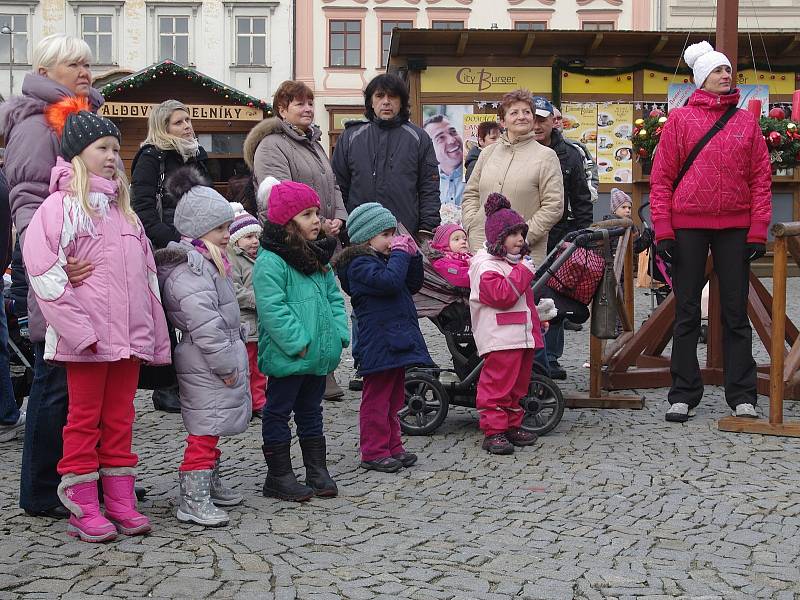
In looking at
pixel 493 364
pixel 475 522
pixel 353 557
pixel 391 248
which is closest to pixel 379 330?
pixel 391 248

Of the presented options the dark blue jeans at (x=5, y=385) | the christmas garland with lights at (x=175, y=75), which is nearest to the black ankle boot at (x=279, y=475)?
the dark blue jeans at (x=5, y=385)

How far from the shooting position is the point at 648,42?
65.4ft

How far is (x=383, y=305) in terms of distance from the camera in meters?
6.30

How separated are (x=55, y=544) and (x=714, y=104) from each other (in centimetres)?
472

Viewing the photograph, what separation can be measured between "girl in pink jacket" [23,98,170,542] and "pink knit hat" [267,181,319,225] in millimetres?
737

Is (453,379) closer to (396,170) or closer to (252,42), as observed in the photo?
(396,170)

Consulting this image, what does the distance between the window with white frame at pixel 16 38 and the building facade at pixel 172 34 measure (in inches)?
1.3

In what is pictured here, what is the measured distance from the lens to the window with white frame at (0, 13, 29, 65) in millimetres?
41406

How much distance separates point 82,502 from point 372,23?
37132mm

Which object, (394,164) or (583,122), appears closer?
(394,164)

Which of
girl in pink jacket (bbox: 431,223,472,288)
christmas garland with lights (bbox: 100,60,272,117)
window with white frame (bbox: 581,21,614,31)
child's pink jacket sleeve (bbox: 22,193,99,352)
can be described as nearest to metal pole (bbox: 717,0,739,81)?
girl in pink jacket (bbox: 431,223,472,288)

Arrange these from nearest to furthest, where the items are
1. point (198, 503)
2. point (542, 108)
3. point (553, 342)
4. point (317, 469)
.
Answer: point (198, 503), point (317, 469), point (542, 108), point (553, 342)

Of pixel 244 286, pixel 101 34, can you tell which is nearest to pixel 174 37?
pixel 101 34

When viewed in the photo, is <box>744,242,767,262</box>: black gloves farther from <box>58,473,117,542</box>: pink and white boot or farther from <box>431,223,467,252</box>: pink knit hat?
<box>58,473,117,542</box>: pink and white boot
